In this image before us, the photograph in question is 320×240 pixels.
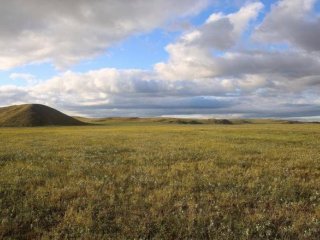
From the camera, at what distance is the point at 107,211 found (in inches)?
419

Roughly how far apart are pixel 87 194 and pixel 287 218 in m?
6.49

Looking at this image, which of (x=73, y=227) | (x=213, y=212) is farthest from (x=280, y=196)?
(x=73, y=227)

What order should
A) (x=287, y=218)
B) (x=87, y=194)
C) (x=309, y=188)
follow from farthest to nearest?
(x=309, y=188) → (x=87, y=194) → (x=287, y=218)

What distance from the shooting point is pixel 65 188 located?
523 inches

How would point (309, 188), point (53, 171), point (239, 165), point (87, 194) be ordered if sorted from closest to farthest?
point (87, 194) → point (309, 188) → point (53, 171) → point (239, 165)

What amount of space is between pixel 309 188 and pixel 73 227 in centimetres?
909

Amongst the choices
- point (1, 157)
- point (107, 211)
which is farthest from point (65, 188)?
point (1, 157)

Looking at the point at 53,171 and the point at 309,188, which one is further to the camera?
the point at 53,171

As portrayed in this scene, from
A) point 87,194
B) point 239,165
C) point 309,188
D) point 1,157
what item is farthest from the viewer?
point 1,157

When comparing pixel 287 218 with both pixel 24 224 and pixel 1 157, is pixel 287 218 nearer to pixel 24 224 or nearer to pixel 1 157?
pixel 24 224

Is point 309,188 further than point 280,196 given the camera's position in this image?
Yes

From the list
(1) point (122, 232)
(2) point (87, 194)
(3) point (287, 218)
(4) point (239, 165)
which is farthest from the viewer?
(4) point (239, 165)

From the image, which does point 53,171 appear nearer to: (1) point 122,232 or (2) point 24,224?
(2) point 24,224

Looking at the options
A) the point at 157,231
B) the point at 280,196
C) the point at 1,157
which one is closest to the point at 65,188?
the point at 157,231
